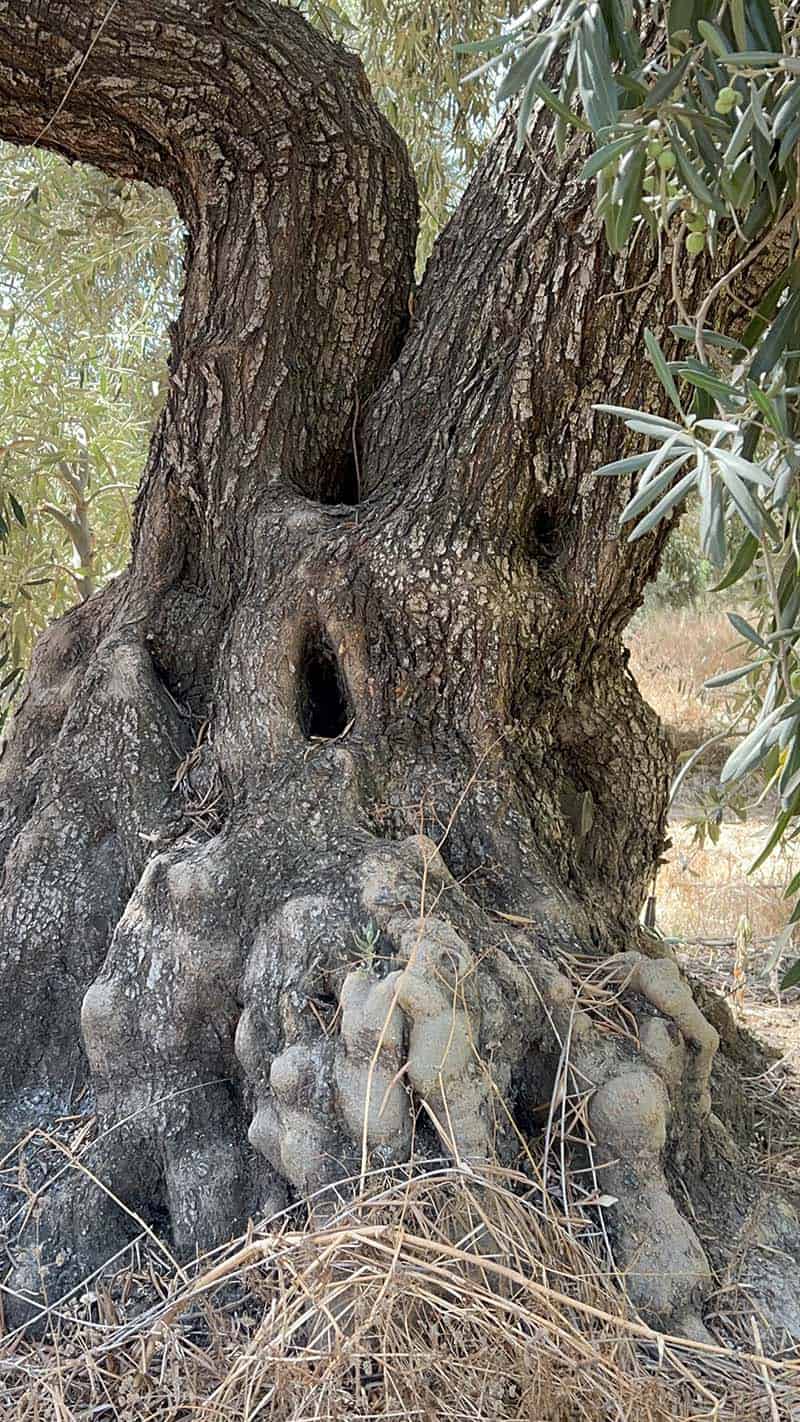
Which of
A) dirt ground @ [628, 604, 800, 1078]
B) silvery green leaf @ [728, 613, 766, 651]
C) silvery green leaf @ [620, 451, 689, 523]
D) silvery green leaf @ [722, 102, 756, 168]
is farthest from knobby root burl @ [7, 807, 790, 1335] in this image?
silvery green leaf @ [722, 102, 756, 168]

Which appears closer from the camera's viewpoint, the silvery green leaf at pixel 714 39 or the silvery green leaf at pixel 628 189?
the silvery green leaf at pixel 714 39

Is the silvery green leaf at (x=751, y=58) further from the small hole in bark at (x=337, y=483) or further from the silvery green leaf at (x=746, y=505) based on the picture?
the small hole in bark at (x=337, y=483)

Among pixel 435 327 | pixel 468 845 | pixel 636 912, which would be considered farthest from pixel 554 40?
pixel 636 912

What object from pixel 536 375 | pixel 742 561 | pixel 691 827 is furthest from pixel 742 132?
pixel 691 827

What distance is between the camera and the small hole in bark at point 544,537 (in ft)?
9.05

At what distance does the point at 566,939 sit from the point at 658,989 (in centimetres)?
19

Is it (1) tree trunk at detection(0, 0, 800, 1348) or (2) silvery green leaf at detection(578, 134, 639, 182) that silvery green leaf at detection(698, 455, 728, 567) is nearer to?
(2) silvery green leaf at detection(578, 134, 639, 182)

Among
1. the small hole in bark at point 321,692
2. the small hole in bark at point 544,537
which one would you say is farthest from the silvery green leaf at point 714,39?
the small hole in bark at point 321,692

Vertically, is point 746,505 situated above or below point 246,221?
below

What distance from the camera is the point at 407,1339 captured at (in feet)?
6.08

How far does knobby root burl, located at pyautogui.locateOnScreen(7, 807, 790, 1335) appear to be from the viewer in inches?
83.4

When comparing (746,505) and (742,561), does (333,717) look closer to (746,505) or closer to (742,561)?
(742,561)

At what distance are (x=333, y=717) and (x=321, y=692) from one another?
60mm

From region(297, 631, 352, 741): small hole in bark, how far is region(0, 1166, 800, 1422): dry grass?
1.01m
